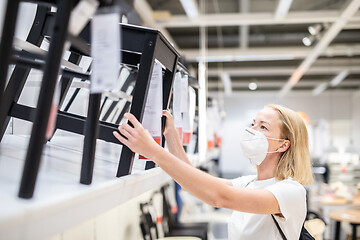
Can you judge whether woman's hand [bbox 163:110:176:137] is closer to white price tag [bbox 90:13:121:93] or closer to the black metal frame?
the black metal frame

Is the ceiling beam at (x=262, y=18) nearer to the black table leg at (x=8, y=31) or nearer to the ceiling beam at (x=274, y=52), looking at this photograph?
the ceiling beam at (x=274, y=52)

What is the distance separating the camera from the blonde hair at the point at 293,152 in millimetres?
2100

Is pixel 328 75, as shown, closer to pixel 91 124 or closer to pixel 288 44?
pixel 288 44

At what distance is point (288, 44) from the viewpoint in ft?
32.9

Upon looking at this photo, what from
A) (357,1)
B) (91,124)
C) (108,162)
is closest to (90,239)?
(108,162)

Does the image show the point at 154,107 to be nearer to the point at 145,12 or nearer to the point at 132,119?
the point at 132,119

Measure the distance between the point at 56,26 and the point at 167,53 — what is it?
76 cm

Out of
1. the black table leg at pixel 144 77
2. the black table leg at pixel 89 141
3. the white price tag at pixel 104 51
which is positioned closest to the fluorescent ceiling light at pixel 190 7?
the black table leg at pixel 144 77

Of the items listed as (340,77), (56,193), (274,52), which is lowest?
(56,193)

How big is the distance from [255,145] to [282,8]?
4.26 metres

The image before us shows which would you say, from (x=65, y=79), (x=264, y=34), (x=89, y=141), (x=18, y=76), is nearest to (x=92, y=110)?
(x=89, y=141)

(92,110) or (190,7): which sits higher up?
(190,7)

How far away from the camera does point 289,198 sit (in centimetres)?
186

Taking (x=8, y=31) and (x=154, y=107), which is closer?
(x=8, y=31)
